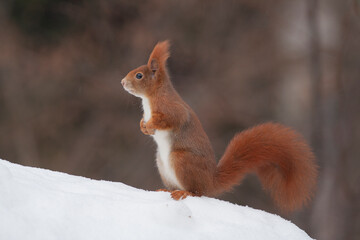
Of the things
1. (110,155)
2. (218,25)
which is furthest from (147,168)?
(218,25)

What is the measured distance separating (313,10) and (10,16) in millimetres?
3055

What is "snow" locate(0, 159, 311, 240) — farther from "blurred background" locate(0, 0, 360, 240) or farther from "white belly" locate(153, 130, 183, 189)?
"blurred background" locate(0, 0, 360, 240)

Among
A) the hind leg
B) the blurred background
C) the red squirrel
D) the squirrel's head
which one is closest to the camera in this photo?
the hind leg

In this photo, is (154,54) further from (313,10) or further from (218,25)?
(218,25)

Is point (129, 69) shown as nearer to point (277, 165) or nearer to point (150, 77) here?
point (150, 77)

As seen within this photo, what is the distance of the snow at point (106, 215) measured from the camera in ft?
3.71

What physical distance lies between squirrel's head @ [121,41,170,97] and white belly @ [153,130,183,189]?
177 millimetres

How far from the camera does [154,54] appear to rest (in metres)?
1.92

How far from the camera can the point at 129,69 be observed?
4711 millimetres

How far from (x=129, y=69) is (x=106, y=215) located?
3.55 m

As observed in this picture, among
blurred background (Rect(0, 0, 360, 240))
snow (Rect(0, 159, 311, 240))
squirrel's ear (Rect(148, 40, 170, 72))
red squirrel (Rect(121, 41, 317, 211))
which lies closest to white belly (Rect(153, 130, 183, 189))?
red squirrel (Rect(121, 41, 317, 211))

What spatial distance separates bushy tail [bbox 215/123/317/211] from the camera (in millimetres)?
1836

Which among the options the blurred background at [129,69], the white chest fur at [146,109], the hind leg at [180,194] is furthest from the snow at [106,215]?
the blurred background at [129,69]

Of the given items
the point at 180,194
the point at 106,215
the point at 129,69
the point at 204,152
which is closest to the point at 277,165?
the point at 204,152
